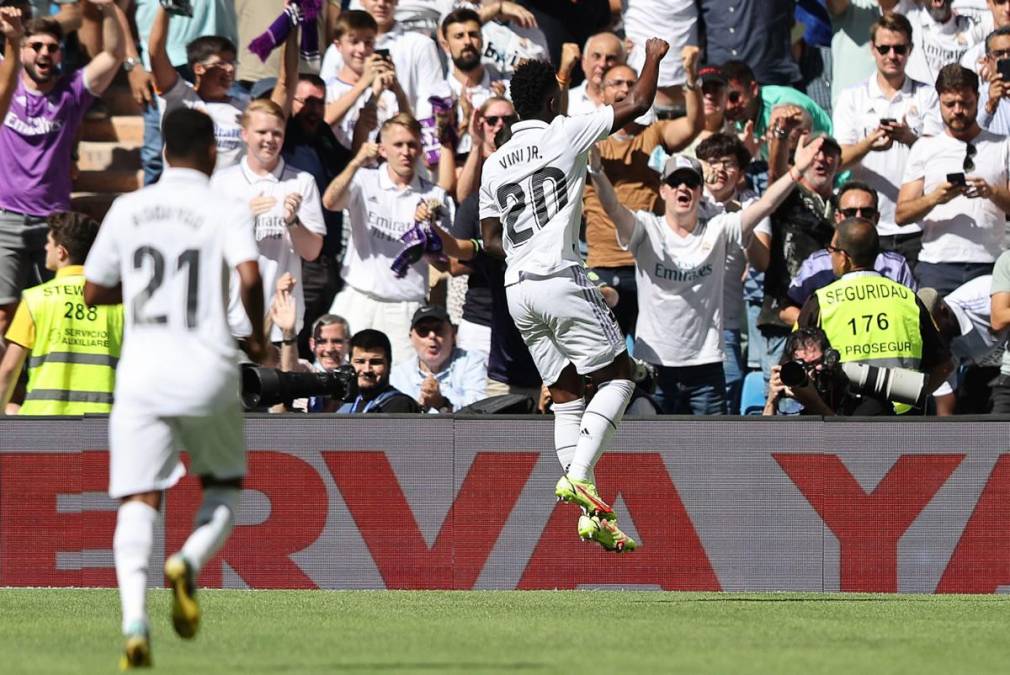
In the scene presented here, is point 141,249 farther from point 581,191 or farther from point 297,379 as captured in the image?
point 581,191

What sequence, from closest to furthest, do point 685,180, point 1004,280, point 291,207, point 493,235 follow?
point 493,235, point 1004,280, point 685,180, point 291,207

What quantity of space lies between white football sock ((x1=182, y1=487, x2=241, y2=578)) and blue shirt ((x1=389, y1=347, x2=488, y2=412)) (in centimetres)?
577

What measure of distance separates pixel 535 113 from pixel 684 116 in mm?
4905

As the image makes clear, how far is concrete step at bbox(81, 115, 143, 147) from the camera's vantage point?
15305 mm

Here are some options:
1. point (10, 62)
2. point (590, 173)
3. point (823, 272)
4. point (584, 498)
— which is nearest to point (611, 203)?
point (590, 173)

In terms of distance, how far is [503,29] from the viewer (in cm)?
1478

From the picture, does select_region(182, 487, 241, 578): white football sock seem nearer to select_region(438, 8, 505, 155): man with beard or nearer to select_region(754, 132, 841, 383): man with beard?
select_region(754, 132, 841, 383): man with beard

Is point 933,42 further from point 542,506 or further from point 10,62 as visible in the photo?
point 10,62

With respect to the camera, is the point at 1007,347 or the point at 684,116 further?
the point at 684,116

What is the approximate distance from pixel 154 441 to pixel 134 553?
16.0 inches

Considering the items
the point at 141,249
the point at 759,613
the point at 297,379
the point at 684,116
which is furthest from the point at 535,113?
the point at 684,116

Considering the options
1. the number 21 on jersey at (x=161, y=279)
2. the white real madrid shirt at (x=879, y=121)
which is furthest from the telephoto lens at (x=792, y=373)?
the number 21 on jersey at (x=161, y=279)

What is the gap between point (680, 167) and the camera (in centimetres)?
1228

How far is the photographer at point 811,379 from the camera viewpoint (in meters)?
10.5
